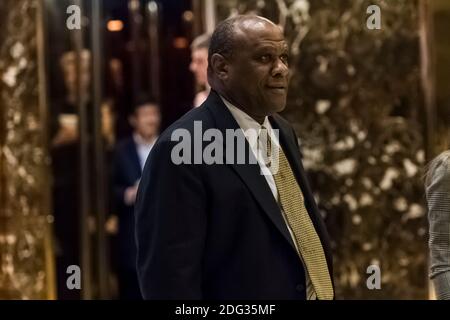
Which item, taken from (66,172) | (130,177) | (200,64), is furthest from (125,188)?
(200,64)

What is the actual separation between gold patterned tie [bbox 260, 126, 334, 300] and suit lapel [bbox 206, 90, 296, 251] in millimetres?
56

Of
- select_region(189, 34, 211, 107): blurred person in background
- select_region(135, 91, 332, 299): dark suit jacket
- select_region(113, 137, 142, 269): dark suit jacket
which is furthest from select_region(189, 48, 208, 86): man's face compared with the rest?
select_region(135, 91, 332, 299): dark suit jacket

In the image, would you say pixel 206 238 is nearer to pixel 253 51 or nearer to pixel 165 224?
pixel 165 224

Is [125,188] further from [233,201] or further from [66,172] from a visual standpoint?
[233,201]

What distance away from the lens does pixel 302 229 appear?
2.68m

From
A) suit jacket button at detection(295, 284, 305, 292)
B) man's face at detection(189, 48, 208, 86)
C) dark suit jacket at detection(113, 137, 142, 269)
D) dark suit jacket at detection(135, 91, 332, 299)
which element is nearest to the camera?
dark suit jacket at detection(135, 91, 332, 299)

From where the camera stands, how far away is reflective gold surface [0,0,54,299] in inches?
195

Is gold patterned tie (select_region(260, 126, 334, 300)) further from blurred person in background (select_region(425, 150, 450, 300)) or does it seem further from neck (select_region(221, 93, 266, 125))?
blurred person in background (select_region(425, 150, 450, 300))

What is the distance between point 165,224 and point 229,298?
Result: 292 mm

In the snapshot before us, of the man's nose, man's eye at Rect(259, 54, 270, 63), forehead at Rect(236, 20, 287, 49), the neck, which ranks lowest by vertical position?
the neck

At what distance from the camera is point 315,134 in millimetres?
4812

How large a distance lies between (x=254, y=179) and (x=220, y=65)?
0.34m

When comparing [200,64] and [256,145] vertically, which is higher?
[200,64]

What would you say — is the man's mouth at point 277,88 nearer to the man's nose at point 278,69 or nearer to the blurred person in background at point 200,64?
the man's nose at point 278,69
